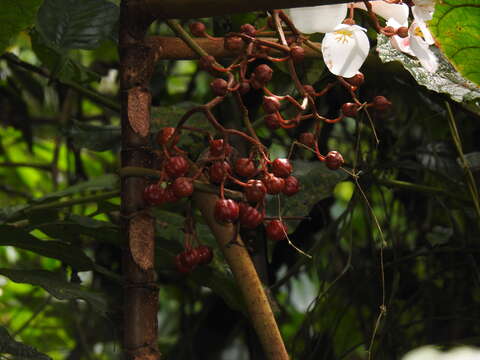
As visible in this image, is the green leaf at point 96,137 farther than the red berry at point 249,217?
Yes

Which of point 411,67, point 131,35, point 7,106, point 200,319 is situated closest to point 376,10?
point 411,67

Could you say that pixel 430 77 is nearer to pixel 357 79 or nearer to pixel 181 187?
pixel 357 79

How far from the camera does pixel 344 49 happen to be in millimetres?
570

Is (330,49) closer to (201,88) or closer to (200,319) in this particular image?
(200,319)

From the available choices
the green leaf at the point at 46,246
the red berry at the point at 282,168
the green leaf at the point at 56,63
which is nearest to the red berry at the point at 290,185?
the red berry at the point at 282,168

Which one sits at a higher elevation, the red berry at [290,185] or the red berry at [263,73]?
the red berry at [263,73]

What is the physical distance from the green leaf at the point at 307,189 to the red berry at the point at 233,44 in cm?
22

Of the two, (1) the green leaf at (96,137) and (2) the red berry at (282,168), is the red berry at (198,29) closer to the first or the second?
(2) the red berry at (282,168)

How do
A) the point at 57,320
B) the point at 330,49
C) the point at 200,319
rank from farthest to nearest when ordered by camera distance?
1. the point at 57,320
2. the point at 200,319
3. the point at 330,49

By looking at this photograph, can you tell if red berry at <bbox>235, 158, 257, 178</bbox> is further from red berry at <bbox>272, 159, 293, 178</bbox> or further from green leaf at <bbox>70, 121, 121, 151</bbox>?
green leaf at <bbox>70, 121, 121, 151</bbox>

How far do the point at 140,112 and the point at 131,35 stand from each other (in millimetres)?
64

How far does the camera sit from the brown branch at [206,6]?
19.3 inches

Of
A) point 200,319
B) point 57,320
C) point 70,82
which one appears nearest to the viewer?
point 70,82

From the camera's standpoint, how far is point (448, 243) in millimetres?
1007
